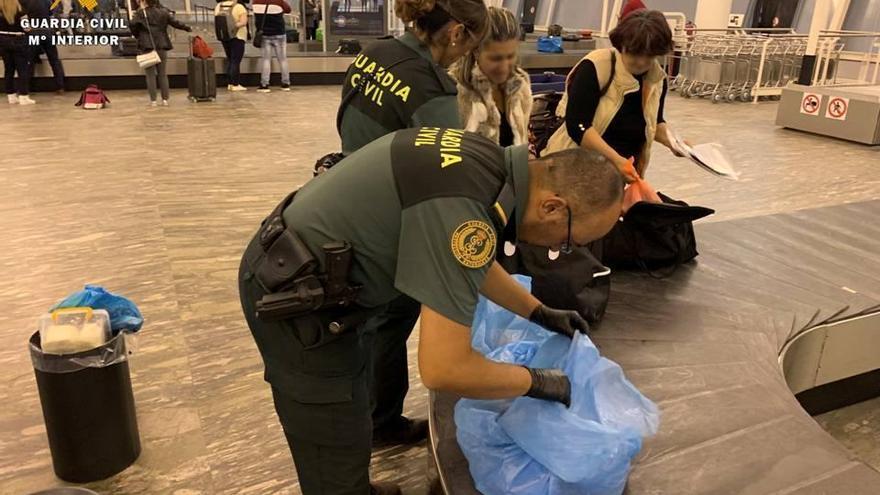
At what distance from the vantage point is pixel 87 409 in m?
2.09

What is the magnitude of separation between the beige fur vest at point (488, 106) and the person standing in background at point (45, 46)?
8.19m

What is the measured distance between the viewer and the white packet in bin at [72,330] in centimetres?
204

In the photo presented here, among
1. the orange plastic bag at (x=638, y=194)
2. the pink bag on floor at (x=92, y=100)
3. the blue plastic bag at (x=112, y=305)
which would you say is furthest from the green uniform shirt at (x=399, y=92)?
the pink bag on floor at (x=92, y=100)

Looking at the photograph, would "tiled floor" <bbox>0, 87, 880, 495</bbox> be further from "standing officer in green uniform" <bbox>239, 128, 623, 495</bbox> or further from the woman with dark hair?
"standing officer in green uniform" <bbox>239, 128, 623, 495</bbox>

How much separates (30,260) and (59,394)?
2.10m

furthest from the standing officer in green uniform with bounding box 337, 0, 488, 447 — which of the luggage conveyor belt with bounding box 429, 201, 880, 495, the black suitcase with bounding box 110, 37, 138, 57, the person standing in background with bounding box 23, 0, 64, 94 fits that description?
the black suitcase with bounding box 110, 37, 138, 57

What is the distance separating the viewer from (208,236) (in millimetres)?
4238

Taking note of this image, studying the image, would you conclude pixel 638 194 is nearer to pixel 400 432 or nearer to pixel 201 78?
pixel 400 432

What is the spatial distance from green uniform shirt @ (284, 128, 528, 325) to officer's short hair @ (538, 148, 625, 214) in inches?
2.2

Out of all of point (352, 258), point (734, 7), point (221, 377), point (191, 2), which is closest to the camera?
point (352, 258)

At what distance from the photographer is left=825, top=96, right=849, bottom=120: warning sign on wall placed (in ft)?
25.4

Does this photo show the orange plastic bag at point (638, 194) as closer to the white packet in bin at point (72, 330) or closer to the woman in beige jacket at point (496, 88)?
the woman in beige jacket at point (496, 88)

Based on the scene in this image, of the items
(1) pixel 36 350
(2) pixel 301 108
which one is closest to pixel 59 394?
(1) pixel 36 350

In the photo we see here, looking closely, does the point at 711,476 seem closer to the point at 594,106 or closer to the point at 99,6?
the point at 594,106
